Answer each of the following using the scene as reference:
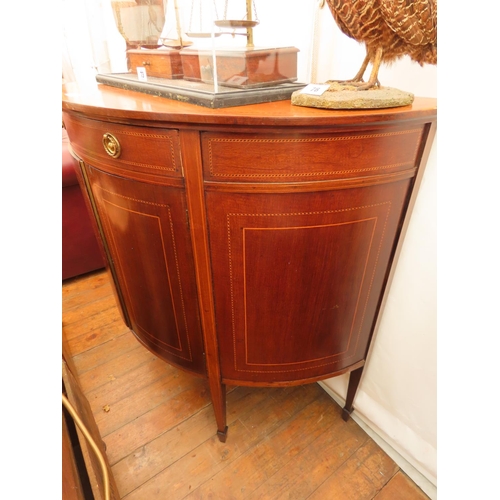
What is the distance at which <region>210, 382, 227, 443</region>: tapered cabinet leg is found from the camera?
3.38 ft

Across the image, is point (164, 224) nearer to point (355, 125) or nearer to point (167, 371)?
point (355, 125)

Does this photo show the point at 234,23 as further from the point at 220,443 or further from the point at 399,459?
the point at 399,459

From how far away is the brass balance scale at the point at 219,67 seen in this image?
30.1 inches

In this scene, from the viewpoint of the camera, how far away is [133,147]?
0.72 metres

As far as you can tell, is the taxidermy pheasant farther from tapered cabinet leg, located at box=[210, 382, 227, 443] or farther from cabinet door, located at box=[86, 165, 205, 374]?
tapered cabinet leg, located at box=[210, 382, 227, 443]

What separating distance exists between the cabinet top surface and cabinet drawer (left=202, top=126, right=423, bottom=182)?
3cm

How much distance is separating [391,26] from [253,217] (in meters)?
0.44

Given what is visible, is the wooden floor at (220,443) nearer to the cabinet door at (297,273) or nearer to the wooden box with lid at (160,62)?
the cabinet door at (297,273)

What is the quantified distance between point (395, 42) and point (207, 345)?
2.76 ft

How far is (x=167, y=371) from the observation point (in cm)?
147

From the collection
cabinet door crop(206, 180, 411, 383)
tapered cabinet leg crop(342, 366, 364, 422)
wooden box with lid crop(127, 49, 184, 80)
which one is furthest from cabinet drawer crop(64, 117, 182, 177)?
tapered cabinet leg crop(342, 366, 364, 422)

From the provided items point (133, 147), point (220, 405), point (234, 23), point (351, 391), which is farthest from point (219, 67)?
point (351, 391)

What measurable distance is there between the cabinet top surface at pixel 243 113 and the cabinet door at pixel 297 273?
145 mm
